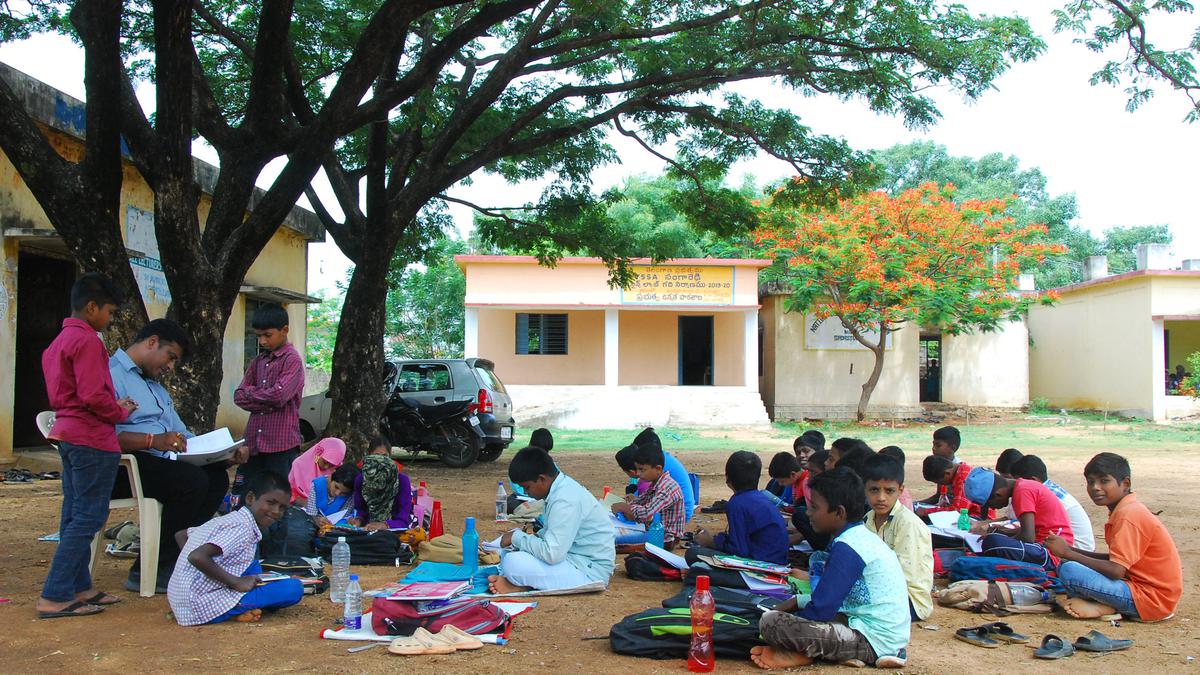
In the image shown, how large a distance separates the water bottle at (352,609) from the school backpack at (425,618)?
8cm

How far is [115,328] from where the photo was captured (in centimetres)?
666

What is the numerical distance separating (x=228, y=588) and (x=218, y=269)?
3.29m

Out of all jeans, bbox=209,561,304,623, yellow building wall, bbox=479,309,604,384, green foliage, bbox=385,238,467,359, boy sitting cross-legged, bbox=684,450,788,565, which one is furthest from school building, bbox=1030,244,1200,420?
jeans, bbox=209,561,304,623

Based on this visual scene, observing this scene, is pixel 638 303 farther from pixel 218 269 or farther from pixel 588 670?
pixel 588 670

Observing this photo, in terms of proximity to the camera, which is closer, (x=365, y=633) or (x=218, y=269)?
(x=365, y=633)

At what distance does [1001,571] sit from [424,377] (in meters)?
9.20

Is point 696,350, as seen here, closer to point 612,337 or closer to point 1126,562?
point 612,337

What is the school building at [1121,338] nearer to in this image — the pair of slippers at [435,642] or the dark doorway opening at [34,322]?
the dark doorway opening at [34,322]

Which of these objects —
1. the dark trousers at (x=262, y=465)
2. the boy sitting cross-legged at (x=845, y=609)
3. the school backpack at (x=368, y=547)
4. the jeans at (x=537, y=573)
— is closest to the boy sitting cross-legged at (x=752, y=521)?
the jeans at (x=537, y=573)

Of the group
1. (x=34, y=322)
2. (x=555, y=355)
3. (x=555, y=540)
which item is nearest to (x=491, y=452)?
(x=34, y=322)

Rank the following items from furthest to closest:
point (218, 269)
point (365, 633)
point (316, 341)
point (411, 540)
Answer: point (316, 341) < point (218, 269) < point (411, 540) < point (365, 633)

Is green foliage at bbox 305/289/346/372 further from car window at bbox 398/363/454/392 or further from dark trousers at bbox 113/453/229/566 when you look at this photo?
dark trousers at bbox 113/453/229/566

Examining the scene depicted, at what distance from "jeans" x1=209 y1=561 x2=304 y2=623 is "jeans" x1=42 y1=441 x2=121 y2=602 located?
2.53ft

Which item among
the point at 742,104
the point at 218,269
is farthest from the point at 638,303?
the point at 218,269
